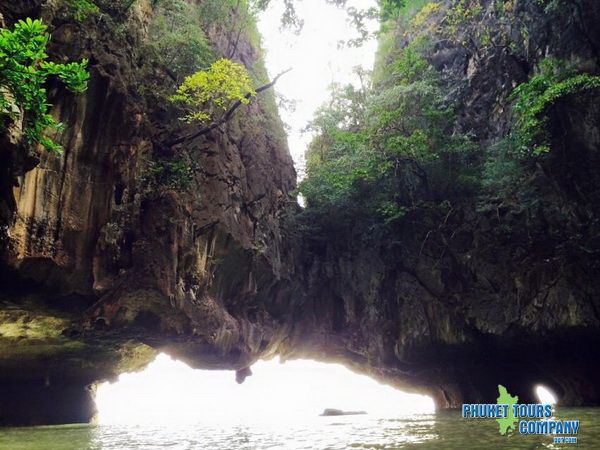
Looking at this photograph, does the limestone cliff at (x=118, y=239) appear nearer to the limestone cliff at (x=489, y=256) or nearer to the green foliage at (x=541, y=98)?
the limestone cliff at (x=489, y=256)

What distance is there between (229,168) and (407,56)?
8900mm

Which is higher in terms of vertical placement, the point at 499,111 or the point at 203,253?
the point at 499,111

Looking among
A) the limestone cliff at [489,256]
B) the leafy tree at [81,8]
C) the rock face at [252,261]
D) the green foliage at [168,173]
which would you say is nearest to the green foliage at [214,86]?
the rock face at [252,261]

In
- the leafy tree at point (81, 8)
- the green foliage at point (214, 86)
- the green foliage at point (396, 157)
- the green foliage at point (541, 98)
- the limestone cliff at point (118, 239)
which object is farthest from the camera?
the green foliage at point (396, 157)

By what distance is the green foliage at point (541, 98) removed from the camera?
1232 centimetres

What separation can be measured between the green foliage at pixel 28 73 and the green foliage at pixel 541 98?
11.7 m

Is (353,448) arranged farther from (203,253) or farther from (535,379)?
(535,379)

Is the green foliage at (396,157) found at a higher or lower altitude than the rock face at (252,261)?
higher

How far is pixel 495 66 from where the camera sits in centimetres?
1675

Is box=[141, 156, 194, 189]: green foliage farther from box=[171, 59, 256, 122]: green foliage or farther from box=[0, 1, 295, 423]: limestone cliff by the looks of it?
box=[171, 59, 256, 122]: green foliage

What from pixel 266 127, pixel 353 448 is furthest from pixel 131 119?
pixel 353 448

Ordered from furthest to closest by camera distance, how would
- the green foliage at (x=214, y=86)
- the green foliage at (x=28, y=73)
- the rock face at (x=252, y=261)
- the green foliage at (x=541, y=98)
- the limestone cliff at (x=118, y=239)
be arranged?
the green foliage at (x=541, y=98), the green foliage at (x=214, y=86), the rock face at (x=252, y=261), the limestone cliff at (x=118, y=239), the green foliage at (x=28, y=73)

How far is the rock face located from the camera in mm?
10359

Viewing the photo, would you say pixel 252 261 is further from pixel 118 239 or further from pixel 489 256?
pixel 489 256
